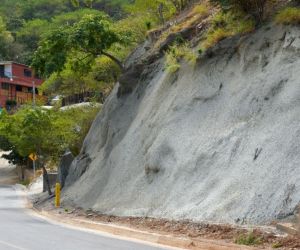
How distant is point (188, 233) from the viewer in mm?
14211

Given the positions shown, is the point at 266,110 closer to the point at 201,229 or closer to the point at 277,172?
the point at 277,172

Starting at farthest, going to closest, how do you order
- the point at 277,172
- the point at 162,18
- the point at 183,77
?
1. the point at 162,18
2. the point at 183,77
3. the point at 277,172

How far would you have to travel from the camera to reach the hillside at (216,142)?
1430cm

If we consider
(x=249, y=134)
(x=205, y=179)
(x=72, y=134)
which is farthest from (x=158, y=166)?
(x=72, y=134)

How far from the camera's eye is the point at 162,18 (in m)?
32.2

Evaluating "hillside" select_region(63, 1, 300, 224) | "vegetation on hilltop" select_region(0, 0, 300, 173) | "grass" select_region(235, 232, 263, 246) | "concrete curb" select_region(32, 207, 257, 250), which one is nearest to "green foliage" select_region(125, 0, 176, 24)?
"vegetation on hilltop" select_region(0, 0, 300, 173)

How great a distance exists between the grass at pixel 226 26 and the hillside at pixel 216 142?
0.96 feet

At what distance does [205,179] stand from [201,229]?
2.68 m

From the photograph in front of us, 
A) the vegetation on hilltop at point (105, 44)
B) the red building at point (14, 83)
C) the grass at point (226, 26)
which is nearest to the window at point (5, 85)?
the red building at point (14, 83)

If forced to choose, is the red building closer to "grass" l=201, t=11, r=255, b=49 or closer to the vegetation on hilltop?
the vegetation on hilltop

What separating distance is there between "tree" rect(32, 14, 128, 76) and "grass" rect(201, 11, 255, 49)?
6.48 metres

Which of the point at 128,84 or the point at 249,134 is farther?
the point at 128,84

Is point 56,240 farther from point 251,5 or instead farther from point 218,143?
point 251,5

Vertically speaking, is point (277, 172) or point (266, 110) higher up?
point (266, 110)
